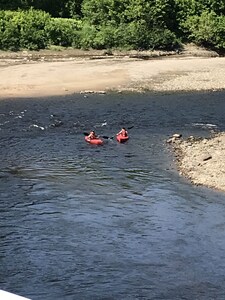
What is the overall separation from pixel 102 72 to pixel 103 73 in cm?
Result: 34

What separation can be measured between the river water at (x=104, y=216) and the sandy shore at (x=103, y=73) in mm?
8782

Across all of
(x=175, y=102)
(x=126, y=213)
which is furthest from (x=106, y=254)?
(x=175, y=102)

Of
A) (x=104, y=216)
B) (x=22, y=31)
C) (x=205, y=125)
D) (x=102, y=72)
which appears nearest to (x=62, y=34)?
(x=22, y=31)

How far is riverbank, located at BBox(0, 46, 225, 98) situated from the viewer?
42156mm

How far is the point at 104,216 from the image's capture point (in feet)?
65.3

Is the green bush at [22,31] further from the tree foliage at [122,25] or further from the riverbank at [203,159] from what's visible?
the riverbank at [203,159]

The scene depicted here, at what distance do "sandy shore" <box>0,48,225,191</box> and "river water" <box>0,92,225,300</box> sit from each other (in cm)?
878

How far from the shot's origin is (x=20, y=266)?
1636 centimetres

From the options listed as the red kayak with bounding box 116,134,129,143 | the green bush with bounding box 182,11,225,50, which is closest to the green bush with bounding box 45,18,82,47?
the green bush with bounding box 182,11,225,50

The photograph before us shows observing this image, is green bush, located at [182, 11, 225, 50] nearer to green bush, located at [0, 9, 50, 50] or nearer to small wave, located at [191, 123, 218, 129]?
green bush, located at [0, 9, 50, 50]

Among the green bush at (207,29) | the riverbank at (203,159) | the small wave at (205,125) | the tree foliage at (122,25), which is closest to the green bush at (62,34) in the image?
the tree foliage at (122,25)

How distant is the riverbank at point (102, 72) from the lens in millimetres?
42156

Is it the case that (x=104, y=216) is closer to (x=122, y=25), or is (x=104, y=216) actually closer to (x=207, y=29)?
(x=207, y=29)

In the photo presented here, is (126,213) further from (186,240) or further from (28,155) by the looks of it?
(28,155)
